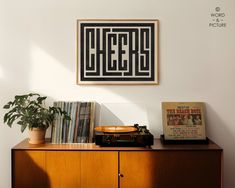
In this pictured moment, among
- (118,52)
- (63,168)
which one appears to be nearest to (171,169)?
(63,168)

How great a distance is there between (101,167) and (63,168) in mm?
286

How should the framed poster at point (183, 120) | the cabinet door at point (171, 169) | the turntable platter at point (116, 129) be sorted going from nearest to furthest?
1. the cabinet door at point (171, 169)
2. the turntable platter at point (116, 129)
3. the framed poster at point (183, 120)

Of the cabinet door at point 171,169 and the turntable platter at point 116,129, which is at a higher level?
the turntable platter at point 116,129

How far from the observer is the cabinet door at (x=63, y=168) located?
100 inches

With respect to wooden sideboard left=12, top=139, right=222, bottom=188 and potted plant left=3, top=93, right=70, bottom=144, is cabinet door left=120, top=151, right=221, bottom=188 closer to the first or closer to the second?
wooden sideboard left=12, top=139, right=222, bottom=188

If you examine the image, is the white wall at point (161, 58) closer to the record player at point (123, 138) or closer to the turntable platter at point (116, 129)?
the turntable platter at point (116, 129)

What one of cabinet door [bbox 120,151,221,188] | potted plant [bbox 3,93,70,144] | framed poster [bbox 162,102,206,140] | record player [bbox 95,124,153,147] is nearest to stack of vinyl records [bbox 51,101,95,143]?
potted plant [bbox 3,93,70,144]

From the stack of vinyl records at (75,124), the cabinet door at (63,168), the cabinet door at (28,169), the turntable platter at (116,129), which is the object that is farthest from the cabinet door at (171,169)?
the cabinet door at (28,169)

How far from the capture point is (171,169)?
8.25 ft

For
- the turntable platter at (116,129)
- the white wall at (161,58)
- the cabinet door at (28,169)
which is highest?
the white wall at (161,58)

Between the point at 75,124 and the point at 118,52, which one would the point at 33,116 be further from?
the point at 118,52

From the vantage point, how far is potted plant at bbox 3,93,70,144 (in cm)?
270

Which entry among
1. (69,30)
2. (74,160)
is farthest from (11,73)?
(74,160)

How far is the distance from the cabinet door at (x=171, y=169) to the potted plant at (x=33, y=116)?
67cm
